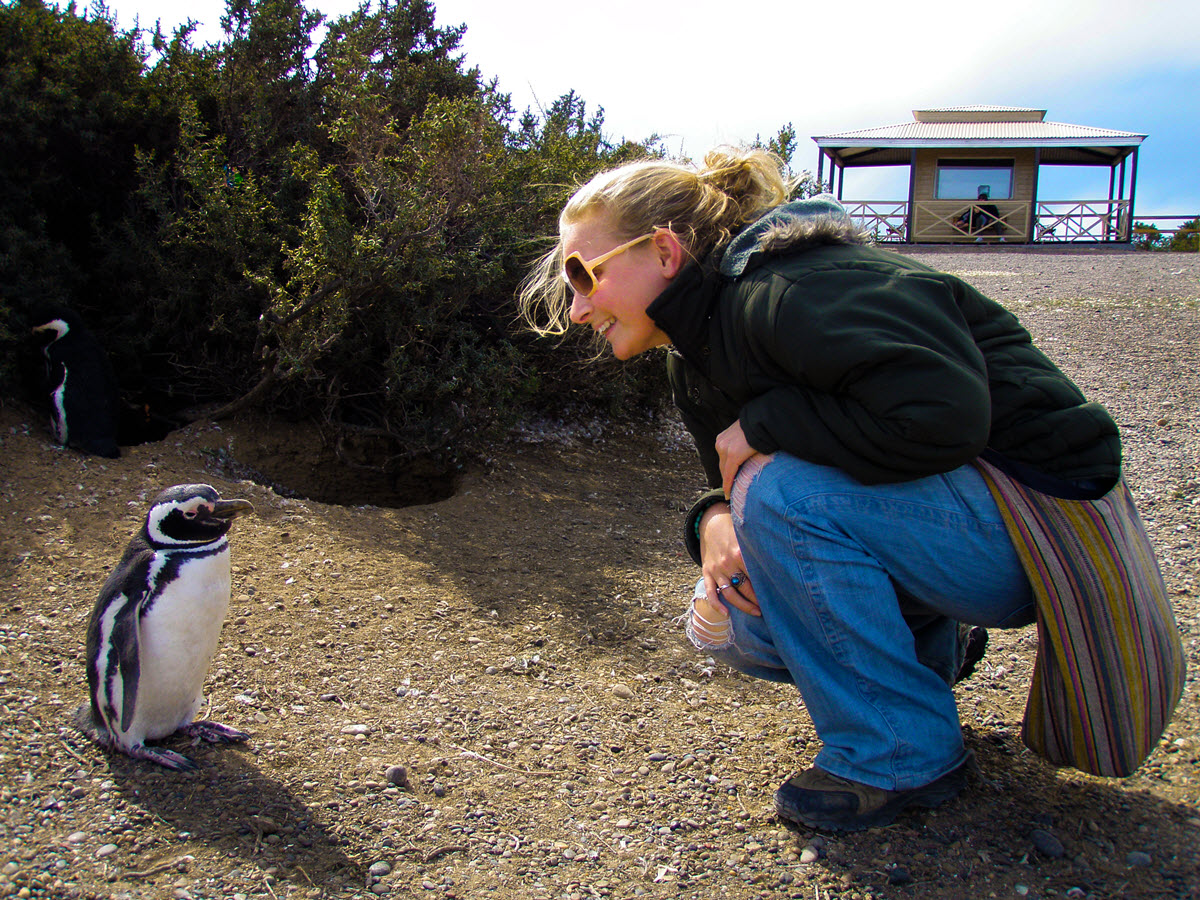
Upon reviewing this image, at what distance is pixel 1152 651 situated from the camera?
5.04ft

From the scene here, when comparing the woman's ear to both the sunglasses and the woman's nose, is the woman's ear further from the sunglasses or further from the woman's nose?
the woman's nose

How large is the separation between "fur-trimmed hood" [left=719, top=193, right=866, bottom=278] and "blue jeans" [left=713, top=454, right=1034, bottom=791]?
40 cm

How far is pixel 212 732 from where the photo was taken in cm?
212

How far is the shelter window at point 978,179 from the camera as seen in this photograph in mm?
16594

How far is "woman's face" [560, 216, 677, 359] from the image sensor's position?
1.80 m

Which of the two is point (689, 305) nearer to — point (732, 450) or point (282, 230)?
point (732, 450)

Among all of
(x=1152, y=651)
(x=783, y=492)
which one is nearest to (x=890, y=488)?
(x=783, y=492)

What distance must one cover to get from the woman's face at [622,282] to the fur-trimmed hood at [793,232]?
14cm

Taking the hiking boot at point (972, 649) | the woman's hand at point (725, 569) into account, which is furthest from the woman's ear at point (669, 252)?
the hiking boot at point (972, 649)

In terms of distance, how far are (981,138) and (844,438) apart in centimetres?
1685

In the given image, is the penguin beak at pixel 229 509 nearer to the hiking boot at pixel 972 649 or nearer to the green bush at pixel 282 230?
the green bush at pixel 282 230

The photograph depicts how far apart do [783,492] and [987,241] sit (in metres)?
16.7

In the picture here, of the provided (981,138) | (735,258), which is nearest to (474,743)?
(735,258)

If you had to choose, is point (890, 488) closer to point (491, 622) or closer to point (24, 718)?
point (491, 622)
